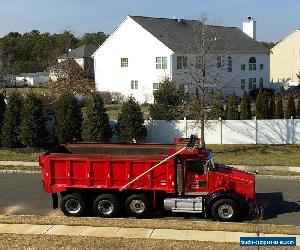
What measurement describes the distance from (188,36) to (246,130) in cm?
2555

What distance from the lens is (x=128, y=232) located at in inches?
603

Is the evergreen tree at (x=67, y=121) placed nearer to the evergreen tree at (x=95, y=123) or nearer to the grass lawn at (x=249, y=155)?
the evergreen tree at (x=95, y=123)

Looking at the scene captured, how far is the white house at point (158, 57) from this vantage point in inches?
2051

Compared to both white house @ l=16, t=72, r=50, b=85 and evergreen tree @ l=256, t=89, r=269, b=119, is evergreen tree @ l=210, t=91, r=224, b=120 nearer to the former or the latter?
evergreen tree @ l=256, t=89, r=269, b=119

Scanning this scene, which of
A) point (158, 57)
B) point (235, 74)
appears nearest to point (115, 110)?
point (158, 57)

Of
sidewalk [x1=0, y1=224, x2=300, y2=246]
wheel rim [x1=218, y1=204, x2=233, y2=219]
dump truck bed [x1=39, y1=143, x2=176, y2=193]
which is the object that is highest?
dump truck bed [x1=39, y1=143, x2=176, y2=193]

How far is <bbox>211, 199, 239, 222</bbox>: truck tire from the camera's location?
16984 mm

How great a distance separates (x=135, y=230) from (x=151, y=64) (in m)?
38.8

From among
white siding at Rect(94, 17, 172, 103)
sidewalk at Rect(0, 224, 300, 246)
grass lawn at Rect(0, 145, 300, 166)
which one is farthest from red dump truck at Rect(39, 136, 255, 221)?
white siding at Rect(94, 17, 172, 103)

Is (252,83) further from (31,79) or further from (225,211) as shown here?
(31,79)

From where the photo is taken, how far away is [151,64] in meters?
53.2

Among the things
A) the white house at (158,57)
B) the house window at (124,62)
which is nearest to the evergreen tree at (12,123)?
the white house at (158,57)

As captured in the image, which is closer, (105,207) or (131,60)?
(105,207)

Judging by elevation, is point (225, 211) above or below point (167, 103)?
below
